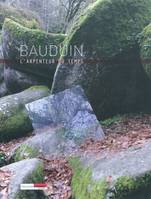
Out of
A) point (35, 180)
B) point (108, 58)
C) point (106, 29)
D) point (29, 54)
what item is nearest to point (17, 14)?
point (29, 54)

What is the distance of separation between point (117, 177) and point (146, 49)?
351 centimetres

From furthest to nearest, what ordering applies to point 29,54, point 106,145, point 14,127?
point 29,54 → point 14,127 → point 106,145

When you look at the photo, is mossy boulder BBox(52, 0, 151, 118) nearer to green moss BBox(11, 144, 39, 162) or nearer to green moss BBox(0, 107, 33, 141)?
green moss BBox(11, 144, 39, 162)

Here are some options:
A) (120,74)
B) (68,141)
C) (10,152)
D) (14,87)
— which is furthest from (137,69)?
(14,87)

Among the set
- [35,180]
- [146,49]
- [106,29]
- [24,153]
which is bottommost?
[24,153]

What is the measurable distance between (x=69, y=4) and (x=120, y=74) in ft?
39.2

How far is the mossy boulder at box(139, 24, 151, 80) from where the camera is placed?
755 centimetres

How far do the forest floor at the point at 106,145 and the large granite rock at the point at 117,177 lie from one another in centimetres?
26

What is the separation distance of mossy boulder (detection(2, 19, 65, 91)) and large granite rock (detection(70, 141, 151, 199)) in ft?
17.5

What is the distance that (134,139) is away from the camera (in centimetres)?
632

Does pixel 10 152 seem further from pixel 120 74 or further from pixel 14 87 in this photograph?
pixel 14 87

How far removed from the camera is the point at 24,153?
7.57m

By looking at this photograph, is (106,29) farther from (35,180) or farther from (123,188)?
(123,188)

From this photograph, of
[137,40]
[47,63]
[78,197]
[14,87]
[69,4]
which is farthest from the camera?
[69,4]
